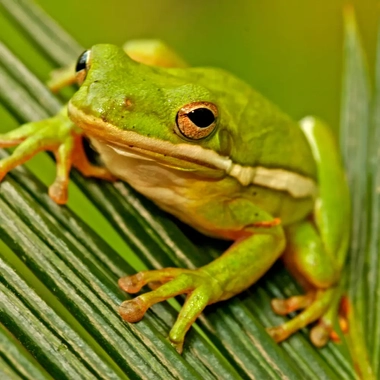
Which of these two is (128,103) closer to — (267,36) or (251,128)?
(251,128)

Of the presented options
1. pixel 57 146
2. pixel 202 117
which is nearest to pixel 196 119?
pixel 202 117

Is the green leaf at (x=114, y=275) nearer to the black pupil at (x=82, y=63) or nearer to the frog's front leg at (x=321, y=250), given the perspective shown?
the frog's front leg at (x=321, y=250)

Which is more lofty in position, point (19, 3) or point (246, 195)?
point (19, 3)

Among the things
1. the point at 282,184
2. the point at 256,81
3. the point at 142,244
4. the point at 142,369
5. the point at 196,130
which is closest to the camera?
the point at 142,369

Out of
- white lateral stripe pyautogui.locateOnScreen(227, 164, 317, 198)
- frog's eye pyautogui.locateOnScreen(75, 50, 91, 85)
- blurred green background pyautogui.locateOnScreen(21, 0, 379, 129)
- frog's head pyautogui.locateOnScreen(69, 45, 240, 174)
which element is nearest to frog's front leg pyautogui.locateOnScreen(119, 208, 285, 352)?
white lateral stripe pyautogui.locateOnScreen(227, 164, 317, 198)

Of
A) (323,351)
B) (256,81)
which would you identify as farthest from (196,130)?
(256,81)

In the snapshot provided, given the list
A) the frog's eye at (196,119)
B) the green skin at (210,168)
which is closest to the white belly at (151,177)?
the green skin at (210,168)

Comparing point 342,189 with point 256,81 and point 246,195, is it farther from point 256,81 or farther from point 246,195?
point 256,81
